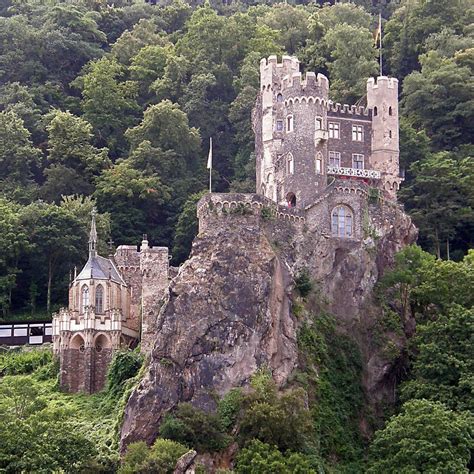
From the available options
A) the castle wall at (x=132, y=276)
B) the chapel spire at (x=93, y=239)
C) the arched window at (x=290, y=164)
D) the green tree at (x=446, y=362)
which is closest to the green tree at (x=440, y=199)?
the arched window at (x=290, y=164)

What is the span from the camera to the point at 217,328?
72562mm

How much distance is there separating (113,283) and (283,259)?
36.6 ft

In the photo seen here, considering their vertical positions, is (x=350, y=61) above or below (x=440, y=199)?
above

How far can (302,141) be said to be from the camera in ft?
273

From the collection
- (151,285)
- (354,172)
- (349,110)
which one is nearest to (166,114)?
(349,110)

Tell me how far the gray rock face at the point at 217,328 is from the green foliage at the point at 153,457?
8.35 ft

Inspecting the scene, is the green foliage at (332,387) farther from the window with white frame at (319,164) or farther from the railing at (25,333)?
the railing at (25,333)

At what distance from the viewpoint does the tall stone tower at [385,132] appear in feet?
282

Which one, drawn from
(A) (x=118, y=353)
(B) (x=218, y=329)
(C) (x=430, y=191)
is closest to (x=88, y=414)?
(A) (x=118, y=353)

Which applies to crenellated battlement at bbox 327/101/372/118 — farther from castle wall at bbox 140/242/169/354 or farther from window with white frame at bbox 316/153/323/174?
castle wall at bbox 140/242/169/354

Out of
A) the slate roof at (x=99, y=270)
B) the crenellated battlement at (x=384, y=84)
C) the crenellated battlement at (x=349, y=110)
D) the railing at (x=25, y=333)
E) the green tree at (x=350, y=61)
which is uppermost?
the green tree at (x=350, y=61)

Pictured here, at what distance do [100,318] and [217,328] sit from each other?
10.1 metres

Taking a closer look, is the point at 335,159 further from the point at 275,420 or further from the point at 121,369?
the point at 275,420

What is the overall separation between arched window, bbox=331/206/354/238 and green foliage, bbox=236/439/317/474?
61.7 feet
